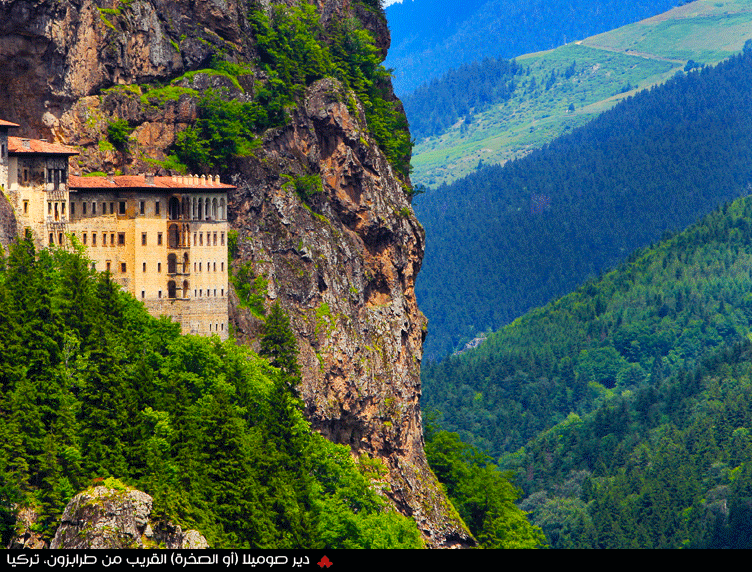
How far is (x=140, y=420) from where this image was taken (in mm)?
102250

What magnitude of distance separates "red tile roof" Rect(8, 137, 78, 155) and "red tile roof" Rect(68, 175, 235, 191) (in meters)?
2.81

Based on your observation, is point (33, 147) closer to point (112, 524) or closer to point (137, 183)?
point (137, 183)

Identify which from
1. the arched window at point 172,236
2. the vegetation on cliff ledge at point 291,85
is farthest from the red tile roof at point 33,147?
the vegetation on cliff ledge at point 291,85

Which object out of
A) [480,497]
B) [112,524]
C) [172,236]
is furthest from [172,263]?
[480,497]

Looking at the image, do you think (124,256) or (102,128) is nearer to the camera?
(124,256)

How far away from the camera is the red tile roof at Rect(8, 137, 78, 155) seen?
10831 cm

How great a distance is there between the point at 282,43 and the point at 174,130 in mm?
19159

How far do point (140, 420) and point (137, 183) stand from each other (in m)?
22.0

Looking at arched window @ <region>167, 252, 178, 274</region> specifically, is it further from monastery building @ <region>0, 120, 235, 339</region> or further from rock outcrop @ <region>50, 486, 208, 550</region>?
rock outcrop @ <region>50, 486, 208, 550</region>

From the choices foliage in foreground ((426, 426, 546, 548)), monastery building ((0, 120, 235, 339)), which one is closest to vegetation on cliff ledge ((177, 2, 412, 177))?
monastery building ((0, 120, 235, 339))

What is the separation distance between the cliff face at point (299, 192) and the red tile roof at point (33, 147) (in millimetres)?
8071

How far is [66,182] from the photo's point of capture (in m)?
111
